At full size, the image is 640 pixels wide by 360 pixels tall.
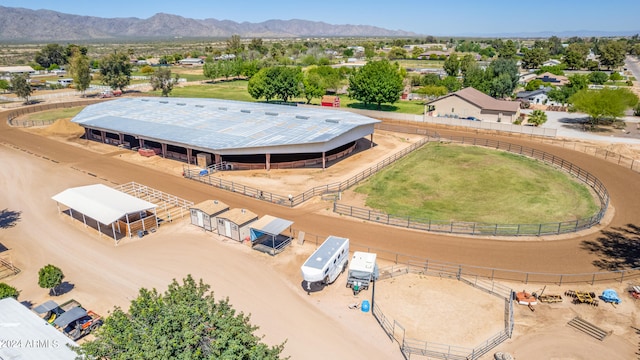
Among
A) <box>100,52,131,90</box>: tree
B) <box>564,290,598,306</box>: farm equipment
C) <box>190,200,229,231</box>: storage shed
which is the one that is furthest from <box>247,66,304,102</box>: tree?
<box>564,290,598,306</box>: farm equipment

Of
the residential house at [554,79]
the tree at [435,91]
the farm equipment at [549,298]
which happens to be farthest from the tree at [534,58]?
the farm equipment at [549,298]

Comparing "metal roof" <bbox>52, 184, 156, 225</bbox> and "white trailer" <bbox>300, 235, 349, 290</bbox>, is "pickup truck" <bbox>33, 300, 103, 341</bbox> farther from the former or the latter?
"white trailer" <bbox>300, 235, 349, 290</bbox>

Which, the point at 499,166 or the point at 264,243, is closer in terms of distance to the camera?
the point at 264,243

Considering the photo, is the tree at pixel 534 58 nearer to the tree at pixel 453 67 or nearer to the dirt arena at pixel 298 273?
the tree at pixel 453 67

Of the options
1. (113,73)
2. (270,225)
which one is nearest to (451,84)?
(270,225)

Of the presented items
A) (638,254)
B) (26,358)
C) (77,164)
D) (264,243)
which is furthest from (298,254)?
(77,164)

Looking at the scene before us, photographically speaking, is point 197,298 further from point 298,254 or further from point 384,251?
point 384,251
